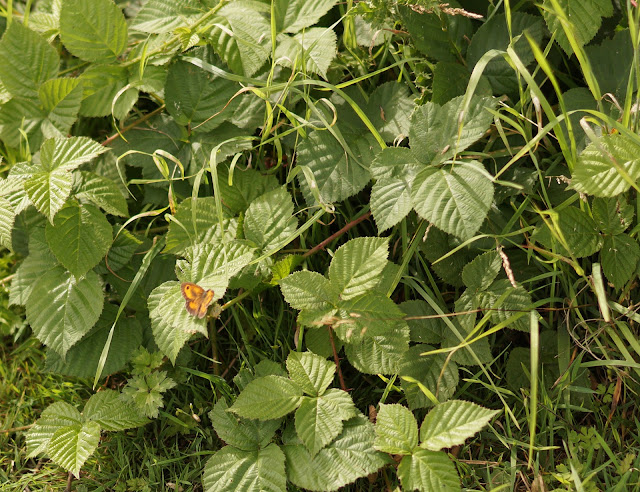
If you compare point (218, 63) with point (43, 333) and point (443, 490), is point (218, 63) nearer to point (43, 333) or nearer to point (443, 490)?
point (43, 333)

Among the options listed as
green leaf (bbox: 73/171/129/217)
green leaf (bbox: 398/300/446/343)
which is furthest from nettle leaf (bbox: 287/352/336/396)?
green leaf (bbox: 73/171/129/217)

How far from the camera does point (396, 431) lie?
1.35m

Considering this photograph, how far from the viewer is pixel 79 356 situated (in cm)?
164

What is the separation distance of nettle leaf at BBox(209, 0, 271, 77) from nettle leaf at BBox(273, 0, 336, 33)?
0.04 m

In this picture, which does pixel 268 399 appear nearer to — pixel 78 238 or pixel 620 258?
pixel 78 238

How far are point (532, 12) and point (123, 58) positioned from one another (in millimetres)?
1216

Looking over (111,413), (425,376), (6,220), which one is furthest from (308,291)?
(6,220)

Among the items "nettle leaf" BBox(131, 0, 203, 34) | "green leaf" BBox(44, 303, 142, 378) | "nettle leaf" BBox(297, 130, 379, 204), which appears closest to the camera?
"nettle leaf" BBox(297, 130, 379, 204)

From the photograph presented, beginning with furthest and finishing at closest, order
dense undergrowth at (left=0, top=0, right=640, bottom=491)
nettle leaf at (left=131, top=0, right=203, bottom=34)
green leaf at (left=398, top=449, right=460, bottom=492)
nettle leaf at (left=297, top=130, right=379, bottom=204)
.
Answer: nettle leaf at (left=131, top=0, right=203, bottom=34), nettle leaf at (left=297, top=130, right=379, bottom=204), dense undergrowth at (left=0, top=0, right=640, bottom=491), green leaf at (left=398, top=449, right=460, bottom=492)

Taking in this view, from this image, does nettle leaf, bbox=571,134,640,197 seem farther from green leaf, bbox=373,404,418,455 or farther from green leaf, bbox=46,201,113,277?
green leaf, bbox=46,201,113,277

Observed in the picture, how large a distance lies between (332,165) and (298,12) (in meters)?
0.46

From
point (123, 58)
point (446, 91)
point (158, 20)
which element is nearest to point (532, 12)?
point (446, 91)

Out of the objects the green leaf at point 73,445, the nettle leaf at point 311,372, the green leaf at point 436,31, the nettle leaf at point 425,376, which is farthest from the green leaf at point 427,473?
the green leaf at point 436,31

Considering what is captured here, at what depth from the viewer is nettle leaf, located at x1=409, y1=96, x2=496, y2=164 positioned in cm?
140
